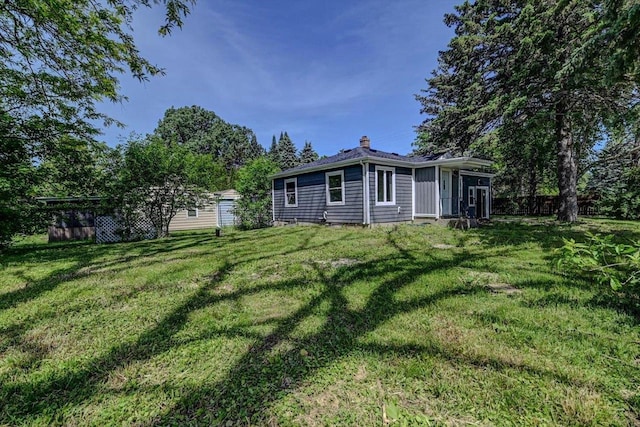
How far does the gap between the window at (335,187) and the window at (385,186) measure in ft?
4.34

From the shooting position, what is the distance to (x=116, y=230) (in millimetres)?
10781

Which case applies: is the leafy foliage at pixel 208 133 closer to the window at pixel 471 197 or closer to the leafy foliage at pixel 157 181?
the leafy foliage at pixel 157 181

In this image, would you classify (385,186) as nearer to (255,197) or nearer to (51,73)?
(255,197)

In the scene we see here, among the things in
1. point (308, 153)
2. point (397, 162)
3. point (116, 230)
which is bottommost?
point (116, 230)

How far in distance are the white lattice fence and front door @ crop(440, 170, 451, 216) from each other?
1160 centimetres

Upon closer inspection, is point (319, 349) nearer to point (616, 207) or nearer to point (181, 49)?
point (181, 49)

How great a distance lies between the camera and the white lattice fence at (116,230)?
10.7m

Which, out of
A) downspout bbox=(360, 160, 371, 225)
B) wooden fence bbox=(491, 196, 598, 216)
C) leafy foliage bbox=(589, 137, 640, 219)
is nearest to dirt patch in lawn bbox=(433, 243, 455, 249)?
downspout bbox=(360, 160, 371, 225)

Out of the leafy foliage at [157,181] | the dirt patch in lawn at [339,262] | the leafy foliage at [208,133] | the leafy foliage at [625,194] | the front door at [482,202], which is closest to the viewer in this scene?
the dirt patch in lawn at [339,262]

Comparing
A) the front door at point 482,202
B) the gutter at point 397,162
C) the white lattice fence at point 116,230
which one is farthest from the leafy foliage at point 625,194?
the white lattice fence at point 116,230

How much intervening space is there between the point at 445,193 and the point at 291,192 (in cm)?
655

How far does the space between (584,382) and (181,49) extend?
11.9 m

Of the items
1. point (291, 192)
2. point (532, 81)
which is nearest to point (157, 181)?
point (291, 192)

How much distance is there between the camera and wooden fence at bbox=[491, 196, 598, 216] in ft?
52.4
